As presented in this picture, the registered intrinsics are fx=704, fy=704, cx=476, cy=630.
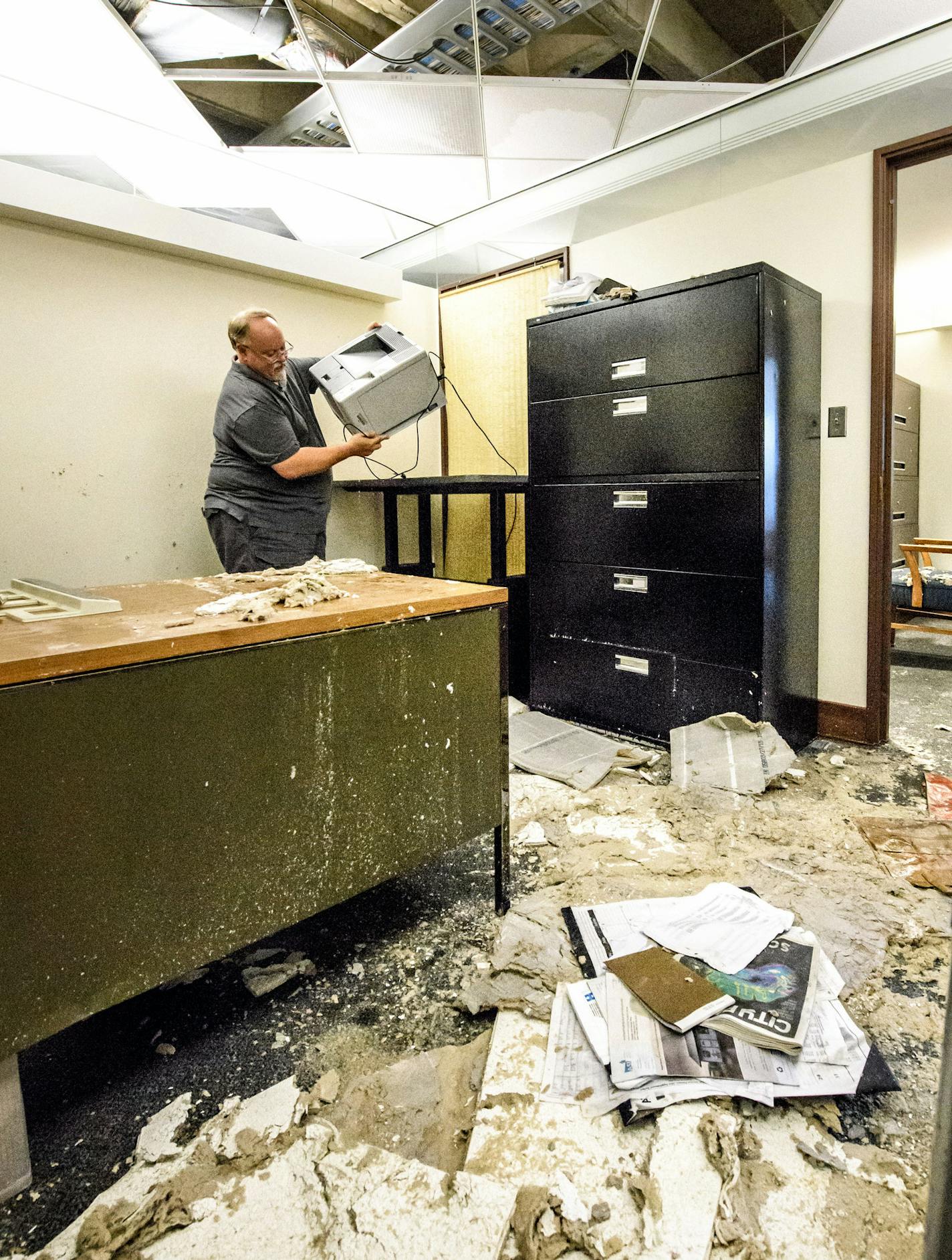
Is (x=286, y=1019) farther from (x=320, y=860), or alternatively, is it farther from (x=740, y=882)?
(x=740, y=882)

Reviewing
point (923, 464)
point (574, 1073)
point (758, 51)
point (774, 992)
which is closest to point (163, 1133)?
point (574, 1073)

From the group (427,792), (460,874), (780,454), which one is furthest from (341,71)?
(460,874)

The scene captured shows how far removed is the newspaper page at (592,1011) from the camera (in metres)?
1.09

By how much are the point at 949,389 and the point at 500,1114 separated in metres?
5.95

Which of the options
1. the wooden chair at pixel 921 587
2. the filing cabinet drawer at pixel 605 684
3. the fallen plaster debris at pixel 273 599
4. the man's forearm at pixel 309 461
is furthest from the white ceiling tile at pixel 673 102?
the fallen plaster debris at pixel 273 599

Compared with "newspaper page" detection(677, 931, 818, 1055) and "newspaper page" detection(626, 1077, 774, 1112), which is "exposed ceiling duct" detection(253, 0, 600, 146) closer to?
"newspaper page" detection(677, 931, 818, 1055)

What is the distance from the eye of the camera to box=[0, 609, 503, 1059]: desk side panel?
0.89m

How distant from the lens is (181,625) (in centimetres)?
108

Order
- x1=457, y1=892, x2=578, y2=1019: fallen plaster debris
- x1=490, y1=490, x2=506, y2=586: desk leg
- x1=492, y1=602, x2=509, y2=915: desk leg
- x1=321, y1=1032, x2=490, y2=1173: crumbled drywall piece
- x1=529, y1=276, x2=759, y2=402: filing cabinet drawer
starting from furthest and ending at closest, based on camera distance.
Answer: x1=490, y1=490, x2=506, y2=586: desk leg
x1=529, y1=276, x2=759, y2=402: filing cabinet drawer
x1=492, y1=602, x2=509, y2=915: desk leg
x1=457, y1=892, x2=578, y2=1019: fallen plaster debris
x1=321, y1=1032, x2=490, y2=1173: crumbled drywall piece

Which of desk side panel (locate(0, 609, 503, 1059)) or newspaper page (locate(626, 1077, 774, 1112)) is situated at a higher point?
desk side panel (locate(0, 609, 503, 1059))

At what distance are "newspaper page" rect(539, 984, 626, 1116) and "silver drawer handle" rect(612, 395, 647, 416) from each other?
189cm

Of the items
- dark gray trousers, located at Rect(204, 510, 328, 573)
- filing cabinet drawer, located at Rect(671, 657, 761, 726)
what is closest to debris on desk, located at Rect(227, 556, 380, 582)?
dark gray trousers, located at Rect(204, 510, 328, 573)

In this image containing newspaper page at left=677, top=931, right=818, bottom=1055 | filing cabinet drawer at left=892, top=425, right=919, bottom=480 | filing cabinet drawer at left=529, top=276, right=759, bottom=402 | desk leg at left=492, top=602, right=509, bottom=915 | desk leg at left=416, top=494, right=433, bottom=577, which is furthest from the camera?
filing cabinet drawer at left=892, top=425, right=919, bottom=480

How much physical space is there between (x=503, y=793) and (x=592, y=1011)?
Result: 458mm
